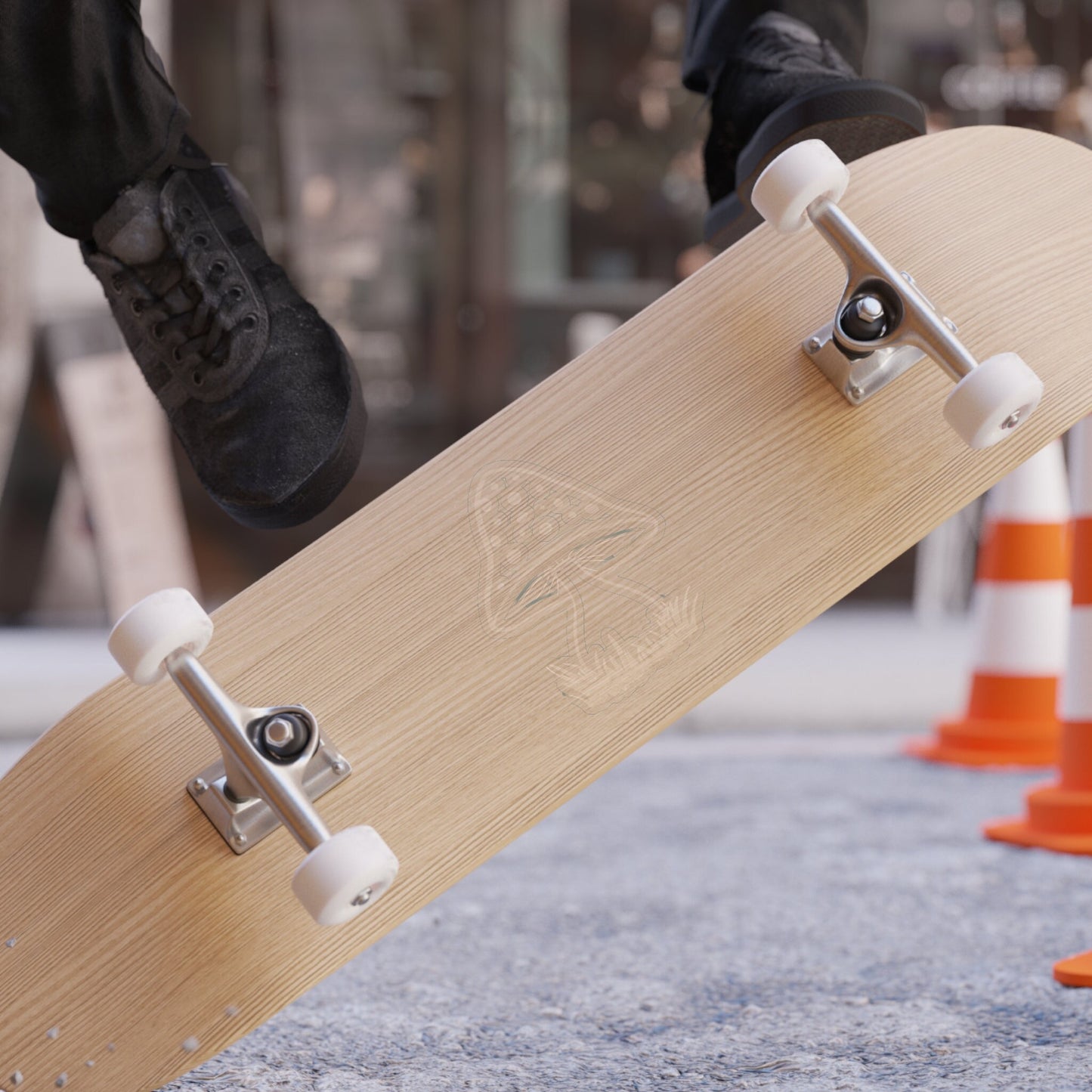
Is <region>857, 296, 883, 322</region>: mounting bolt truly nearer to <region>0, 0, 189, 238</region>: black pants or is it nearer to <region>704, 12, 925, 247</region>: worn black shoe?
<region>704, 12, 925, 247</region>: worn black shoe

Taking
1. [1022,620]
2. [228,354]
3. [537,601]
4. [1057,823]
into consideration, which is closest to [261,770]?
[537,601]

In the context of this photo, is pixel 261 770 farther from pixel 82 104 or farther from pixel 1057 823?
pixel 1057 823

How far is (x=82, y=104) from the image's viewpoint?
1.36 m

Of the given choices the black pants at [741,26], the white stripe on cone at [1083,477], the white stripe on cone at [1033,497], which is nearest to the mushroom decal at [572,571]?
the black pants at [741,26]

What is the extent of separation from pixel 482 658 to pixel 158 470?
340cm

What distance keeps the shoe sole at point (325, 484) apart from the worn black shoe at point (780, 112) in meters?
0.52

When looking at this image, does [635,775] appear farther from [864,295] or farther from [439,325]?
[439,325]

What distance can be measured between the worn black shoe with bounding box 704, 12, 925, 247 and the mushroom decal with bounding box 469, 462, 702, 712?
0.47 metres

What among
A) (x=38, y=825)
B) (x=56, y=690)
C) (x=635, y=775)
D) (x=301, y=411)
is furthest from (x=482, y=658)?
(x=56, y=690)

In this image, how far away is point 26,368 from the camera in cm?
461

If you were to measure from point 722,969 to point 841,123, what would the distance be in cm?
95

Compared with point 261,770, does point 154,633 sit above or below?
above

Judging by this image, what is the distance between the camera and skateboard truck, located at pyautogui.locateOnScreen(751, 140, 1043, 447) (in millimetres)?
1239

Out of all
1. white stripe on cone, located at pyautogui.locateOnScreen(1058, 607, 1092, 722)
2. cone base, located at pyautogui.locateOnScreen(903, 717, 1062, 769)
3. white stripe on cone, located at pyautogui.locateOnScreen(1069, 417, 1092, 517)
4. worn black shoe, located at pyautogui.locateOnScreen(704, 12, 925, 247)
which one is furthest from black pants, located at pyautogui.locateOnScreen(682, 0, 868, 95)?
cone base, located at pyautogui.locateOnScreen(903, 717, 1062, 769)
